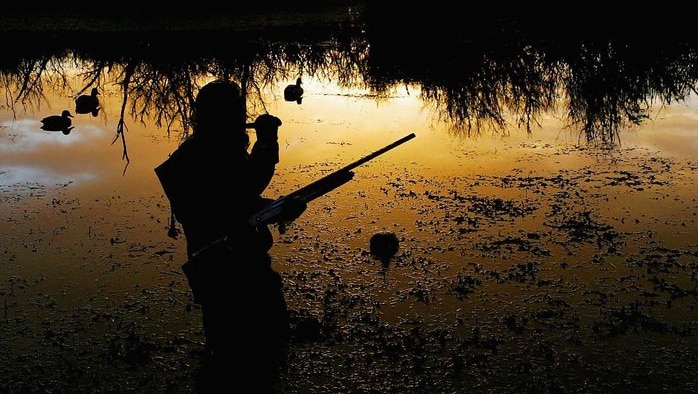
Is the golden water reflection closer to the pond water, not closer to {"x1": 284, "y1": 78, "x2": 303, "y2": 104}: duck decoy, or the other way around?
the pond water

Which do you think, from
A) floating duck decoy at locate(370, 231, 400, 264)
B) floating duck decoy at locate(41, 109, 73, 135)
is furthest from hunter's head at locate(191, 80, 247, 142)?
floating duck decoy at locate(41, 109, 73, 135)

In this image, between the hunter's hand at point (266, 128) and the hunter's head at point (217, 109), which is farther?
the hunter's hand at point (266, 128)

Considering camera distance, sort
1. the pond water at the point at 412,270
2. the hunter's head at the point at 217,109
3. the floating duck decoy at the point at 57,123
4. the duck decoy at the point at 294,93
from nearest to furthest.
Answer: the hunter's head at the point at 217,109 → the pond water at the point at 412,270 → the floating duck decoy at the point at 57,123 → the duck decoy at the point at 294,93

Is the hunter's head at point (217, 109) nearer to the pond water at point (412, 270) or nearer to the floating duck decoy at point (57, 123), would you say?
the pond water at point (412, 270)

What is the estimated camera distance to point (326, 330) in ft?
15.7

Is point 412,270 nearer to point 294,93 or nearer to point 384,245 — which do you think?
point 384,245

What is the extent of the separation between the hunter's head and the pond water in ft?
→ 5.69

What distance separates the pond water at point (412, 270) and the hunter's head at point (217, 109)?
5.69 feet

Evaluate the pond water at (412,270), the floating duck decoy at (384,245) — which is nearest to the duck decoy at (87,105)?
the pond water at (412,270)

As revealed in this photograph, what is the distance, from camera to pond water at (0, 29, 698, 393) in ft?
14.3

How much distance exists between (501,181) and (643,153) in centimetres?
246

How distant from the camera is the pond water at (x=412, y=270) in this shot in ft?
14.3

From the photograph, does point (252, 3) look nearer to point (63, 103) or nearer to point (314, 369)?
point (63, 103)

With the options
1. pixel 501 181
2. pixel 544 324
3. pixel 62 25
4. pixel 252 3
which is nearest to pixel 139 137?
pixel 501 181
